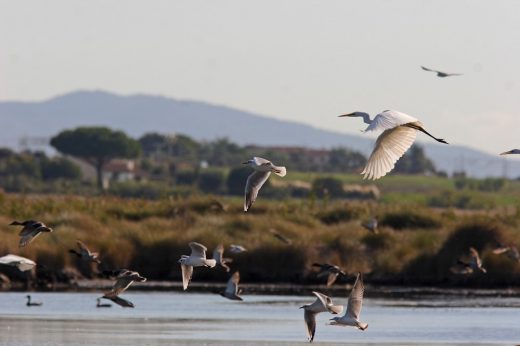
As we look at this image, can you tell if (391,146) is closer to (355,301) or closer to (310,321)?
(355,301)

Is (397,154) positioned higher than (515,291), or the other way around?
(397,154)

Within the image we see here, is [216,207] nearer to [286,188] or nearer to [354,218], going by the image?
[354,218]

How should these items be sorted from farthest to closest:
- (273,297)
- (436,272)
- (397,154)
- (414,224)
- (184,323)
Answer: (414,224)
(436,272)
(273,297)
(184,323)
(397,154)

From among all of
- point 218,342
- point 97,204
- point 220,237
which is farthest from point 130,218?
point 218,342

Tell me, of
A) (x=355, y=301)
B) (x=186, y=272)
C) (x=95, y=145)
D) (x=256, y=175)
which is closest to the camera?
(x=355, y=301)

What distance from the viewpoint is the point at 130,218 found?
5328 cm

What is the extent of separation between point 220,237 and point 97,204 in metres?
8.89

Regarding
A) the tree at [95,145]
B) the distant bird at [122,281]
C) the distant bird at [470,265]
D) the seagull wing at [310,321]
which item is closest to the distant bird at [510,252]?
the distant bird at [470,265]

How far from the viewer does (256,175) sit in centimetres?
2583

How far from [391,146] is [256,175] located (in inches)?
135

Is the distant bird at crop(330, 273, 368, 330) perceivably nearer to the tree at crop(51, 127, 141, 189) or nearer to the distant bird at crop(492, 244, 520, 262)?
the distant bird at crop(492, 244, 520, 262)

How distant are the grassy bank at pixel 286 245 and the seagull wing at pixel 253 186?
18931 mm

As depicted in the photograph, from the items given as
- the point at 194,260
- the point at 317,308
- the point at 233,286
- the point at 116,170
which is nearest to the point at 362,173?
the point at 317,308

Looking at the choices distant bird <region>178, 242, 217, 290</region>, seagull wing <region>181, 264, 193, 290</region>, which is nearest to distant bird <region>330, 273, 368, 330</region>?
distant bird <region>178, 242, 217, 290</region>
